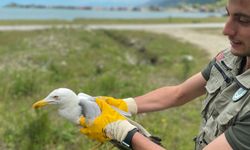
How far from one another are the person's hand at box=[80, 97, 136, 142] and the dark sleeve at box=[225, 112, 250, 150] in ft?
2.22

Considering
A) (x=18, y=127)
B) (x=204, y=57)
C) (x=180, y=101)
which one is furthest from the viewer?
(x=204, y=57)

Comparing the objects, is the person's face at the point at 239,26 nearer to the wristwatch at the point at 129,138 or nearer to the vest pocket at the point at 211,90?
the vest pocket at the point at 211,90

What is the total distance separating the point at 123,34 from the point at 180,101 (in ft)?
73.9

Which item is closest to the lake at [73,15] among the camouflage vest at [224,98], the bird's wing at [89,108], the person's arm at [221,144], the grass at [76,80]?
the grass at [76,80]

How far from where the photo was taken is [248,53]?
2592mm

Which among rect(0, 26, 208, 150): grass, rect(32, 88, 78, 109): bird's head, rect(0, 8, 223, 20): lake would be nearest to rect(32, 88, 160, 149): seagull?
rect(32, 88, 78, 109): bird's head

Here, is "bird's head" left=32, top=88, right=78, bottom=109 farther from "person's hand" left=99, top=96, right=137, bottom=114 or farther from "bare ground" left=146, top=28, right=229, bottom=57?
"bare ground" left=146, top=28, right=229, bottom=57

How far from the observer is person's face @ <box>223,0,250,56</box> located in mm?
2490

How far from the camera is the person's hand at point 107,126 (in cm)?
292

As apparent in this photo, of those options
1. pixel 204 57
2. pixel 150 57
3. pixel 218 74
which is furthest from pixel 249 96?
pixel 150 57

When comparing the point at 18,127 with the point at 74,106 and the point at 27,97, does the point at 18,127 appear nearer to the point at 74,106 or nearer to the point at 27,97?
the point at 27,97

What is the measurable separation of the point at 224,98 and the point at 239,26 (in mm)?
458

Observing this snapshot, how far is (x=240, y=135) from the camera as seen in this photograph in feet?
8.05

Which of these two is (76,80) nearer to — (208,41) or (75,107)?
(75,107)
